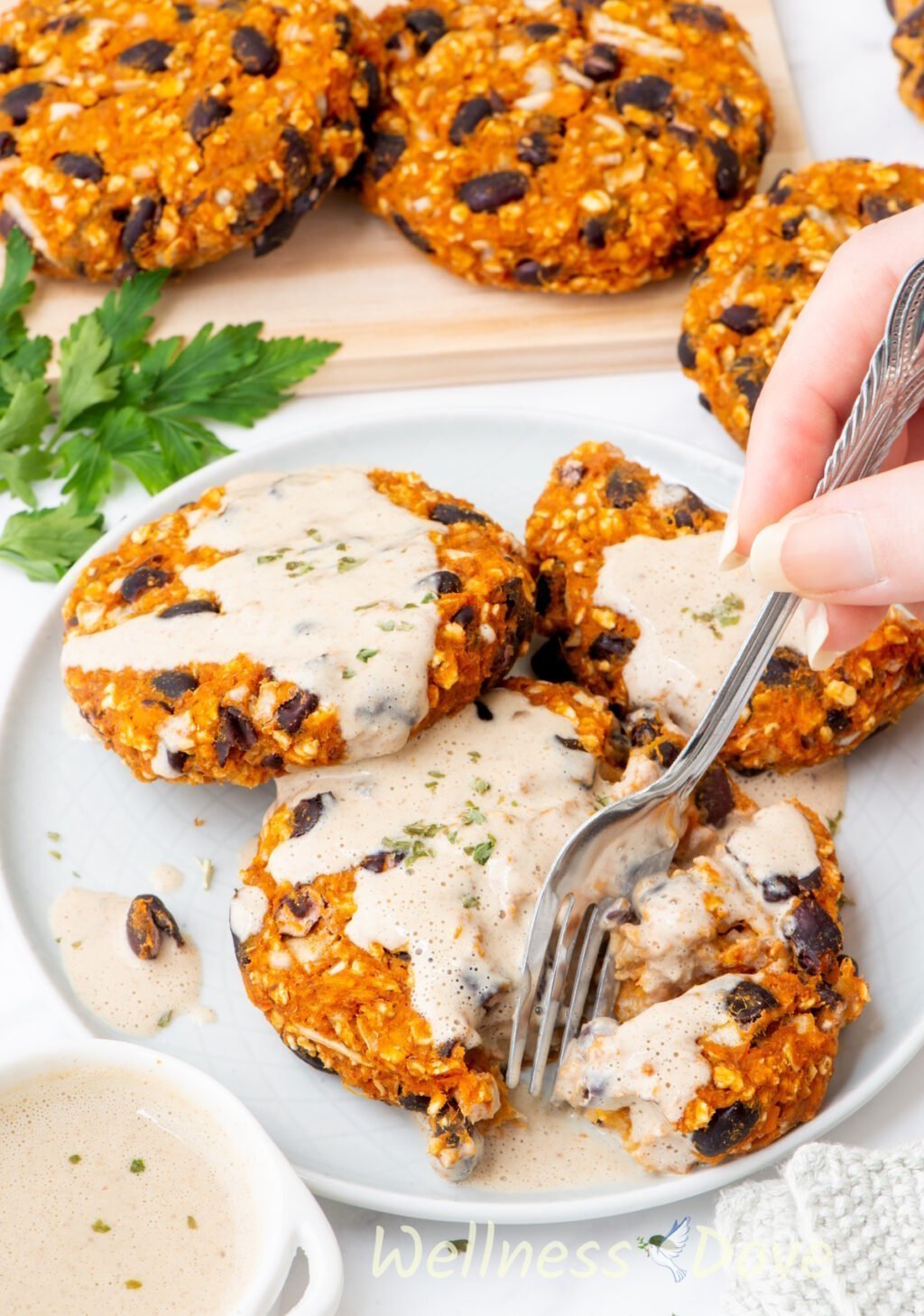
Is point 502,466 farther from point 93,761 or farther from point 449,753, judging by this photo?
point 93,761

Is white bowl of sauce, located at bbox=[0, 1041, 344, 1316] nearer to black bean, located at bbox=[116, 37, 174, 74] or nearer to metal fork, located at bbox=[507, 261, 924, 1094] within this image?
metal fork, located at bbox=[507, 261, 924, 1094]

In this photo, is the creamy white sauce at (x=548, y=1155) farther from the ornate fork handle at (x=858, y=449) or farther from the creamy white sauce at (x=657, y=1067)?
the ornate fork handle at (x=858, y=449)

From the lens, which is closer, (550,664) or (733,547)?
(733,547)

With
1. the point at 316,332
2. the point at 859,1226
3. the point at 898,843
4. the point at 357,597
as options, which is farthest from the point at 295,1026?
the point at 316,332

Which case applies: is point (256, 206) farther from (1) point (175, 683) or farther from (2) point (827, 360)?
(2) point (827, 360)

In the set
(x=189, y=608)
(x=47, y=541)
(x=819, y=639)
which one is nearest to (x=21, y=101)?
(x=47, y=541)
